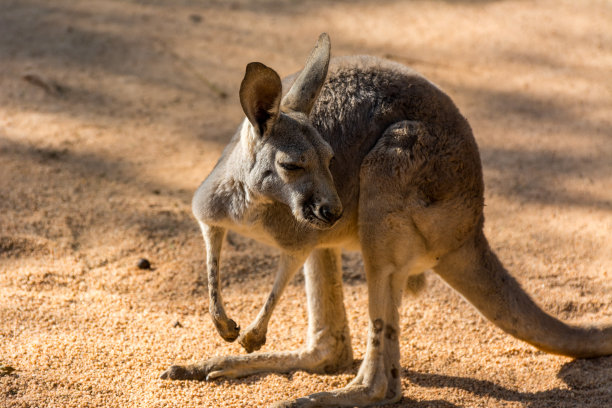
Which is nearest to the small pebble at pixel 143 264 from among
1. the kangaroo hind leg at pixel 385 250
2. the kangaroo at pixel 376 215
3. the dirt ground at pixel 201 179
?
the dirt ground at pixel 201 179

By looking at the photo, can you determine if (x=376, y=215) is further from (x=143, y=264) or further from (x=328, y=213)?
(x=143, y=264)

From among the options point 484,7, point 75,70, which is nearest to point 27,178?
point 75,70

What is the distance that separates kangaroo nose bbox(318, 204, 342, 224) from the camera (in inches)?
115

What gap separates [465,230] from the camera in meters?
3.62

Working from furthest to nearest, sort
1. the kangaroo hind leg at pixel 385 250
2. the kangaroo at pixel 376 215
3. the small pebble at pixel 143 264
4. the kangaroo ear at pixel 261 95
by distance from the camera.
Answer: the small pebble at pixel 143 264 < the kangaroo hind leg at pixel 385 250 < the kangaroo at pixel 376 215 < the kangaroo ear at pixel 261 95

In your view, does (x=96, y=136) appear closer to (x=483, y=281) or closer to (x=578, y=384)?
(x=483, y=281)

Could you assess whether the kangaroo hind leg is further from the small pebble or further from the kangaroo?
the small pebble

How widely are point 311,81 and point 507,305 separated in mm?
1463

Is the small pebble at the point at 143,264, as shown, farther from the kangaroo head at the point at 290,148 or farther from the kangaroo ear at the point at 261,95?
the kangaroo ear at the point at 261,95

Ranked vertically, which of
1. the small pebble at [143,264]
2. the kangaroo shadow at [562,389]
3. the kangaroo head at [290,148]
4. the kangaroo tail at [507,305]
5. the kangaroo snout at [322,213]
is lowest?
the small pebble at [143,264]

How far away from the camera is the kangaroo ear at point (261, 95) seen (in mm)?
2896

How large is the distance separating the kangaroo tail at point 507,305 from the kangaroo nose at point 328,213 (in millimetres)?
921

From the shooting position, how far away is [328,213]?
2.93 meters

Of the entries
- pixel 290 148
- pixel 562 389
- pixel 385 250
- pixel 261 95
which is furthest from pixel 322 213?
pixel 562 389
